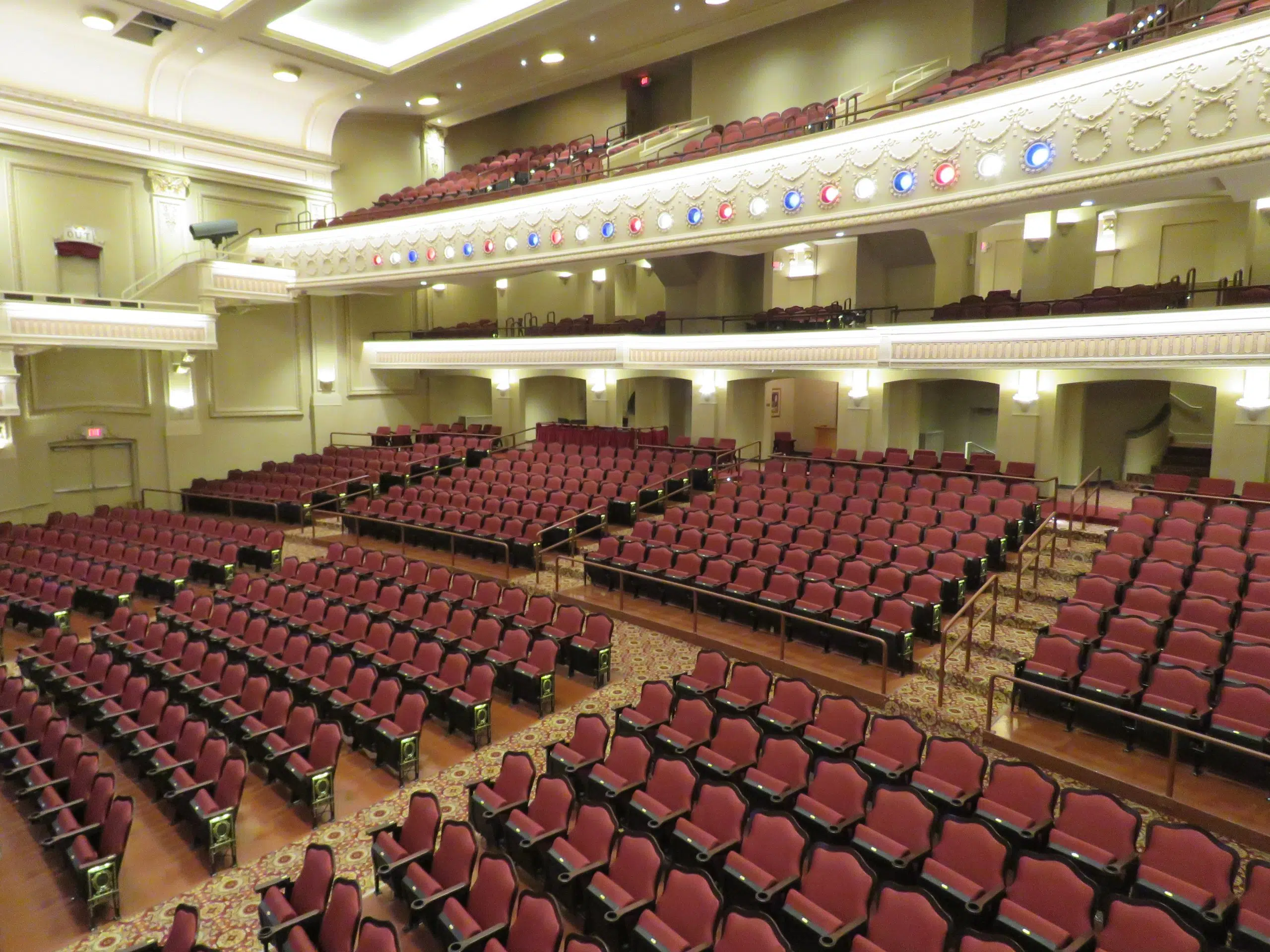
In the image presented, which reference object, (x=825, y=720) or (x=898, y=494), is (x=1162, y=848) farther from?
(x=898, y=494)

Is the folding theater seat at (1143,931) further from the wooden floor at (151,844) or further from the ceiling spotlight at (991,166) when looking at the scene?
the ceiling spotlight at (991,166)

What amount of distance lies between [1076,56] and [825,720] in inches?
340

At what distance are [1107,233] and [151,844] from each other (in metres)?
17.0

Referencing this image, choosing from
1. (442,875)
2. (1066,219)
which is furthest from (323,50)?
(442,875)

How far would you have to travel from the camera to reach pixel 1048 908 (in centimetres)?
380

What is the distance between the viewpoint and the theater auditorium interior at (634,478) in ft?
15.3

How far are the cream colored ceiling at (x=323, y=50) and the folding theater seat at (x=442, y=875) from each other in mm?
13381

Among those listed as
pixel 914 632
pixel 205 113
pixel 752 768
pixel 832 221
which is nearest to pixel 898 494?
pixel 914 632

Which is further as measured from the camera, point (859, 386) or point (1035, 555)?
point (859, 386)

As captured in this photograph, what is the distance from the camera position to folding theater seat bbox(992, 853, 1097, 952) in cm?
364

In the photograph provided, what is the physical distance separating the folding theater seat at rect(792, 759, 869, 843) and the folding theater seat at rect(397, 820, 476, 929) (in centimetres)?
199

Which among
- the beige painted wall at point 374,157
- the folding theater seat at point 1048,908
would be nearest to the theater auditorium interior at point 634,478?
the folding theater seat at point 1048,908

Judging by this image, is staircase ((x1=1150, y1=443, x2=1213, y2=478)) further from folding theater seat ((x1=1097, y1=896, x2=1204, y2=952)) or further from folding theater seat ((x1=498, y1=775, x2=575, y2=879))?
folding theater seat ((x1=498, y1=775, x2=575, y2=879))

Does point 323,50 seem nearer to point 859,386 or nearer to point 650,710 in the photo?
point 859,386
